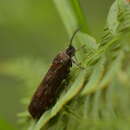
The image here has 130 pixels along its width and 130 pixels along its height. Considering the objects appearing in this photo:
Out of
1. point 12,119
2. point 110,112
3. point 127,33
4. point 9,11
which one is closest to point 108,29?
point 127,33

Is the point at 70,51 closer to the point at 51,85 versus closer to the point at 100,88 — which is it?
the point at 51,85

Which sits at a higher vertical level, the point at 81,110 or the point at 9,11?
the point at 81,110

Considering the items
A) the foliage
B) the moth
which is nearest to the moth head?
the moth

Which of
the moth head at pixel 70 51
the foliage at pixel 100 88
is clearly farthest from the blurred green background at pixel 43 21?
the foliage at pixel 100 88

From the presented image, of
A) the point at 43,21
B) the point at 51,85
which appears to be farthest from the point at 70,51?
the point at 43,21

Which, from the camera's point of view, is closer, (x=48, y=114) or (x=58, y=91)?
(x=48, y=114)

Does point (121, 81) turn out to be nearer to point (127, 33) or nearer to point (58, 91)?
point (127, 33)

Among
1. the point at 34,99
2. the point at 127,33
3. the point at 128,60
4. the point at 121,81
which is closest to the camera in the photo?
the point at 121,81

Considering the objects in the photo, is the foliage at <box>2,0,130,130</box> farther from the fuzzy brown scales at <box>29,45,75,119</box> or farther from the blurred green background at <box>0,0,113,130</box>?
the blurred green background at <box>0,0,113,130</box>
